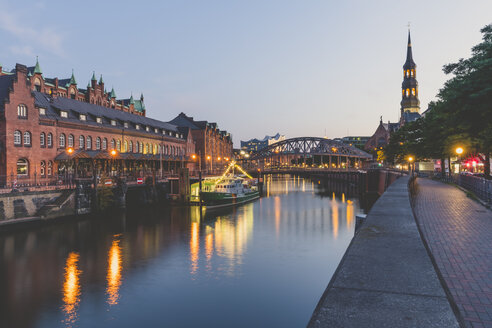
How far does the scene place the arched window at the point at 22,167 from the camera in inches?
1860

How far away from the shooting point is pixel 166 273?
79.6 feet

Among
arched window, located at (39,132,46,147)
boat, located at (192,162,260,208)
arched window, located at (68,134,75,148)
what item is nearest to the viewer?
arched window, located at (39,132,46,147)

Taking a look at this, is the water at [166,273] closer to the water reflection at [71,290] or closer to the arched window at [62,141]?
the water reflection at [71,290]

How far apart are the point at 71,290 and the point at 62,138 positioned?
4157cm

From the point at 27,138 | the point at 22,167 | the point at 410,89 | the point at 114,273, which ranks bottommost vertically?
the point at 114,273

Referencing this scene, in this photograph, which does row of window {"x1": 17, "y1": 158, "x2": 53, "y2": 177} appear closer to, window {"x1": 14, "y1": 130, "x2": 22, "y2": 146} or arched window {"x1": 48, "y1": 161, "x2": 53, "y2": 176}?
arched window {"x1": 48, "y1": 161, "x2": 53, "y2": 176}

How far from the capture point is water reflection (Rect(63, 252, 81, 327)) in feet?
57.1

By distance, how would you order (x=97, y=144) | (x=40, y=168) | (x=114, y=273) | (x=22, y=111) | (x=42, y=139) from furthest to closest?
1. (x=97, y=144)
2. (x=42, y=139)
3. (x=40, y=168)
4. (x=22, y=111)
5. (x=114, y=273)

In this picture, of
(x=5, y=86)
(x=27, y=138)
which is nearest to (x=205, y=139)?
(x=27, y=138)

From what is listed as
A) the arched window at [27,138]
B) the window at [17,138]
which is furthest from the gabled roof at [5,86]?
the arched window at [27,138]

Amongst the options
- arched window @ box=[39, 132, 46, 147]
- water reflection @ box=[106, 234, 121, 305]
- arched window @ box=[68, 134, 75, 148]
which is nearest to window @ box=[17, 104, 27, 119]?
arched window @ box=[39, 132, 46, 147]

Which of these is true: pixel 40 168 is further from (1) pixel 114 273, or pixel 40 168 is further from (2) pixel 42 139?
(1) pixel 114 273

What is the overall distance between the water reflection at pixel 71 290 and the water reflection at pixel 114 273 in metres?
1.73

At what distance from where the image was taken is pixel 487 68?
27.0m
